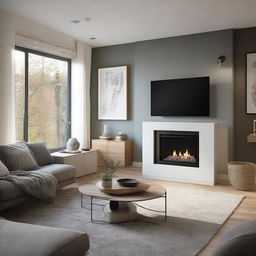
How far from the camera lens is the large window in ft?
17.5

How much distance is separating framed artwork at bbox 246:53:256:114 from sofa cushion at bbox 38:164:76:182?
3176mm

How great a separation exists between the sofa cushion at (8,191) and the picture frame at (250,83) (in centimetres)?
394

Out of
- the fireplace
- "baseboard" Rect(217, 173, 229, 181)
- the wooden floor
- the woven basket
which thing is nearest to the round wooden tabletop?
the wooden floor

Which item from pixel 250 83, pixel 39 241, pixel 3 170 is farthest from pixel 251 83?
pixel 39 241

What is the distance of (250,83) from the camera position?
5.36 metres

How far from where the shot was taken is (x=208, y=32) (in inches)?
220

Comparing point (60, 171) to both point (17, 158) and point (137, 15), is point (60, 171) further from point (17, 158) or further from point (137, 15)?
point (137, 15)

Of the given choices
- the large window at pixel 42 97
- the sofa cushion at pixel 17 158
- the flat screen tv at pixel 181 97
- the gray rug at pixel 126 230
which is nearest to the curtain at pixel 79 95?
the large window at pixel 42 97

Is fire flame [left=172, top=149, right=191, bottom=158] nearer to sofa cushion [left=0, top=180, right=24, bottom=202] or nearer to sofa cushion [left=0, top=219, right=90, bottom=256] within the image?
sofa cushion [left=0, top=180, right=24, bottom=202]

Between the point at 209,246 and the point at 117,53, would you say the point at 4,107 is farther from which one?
the point at 209,246

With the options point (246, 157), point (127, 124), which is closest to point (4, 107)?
point (127, 124)

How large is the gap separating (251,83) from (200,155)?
1.53m

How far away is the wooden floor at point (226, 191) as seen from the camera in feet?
9.62

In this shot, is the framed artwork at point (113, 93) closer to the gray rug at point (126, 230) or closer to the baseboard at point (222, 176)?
the baseboard at point (222, 176)
